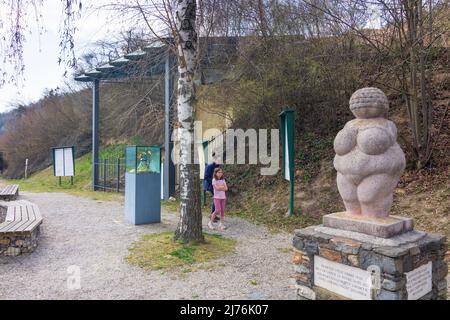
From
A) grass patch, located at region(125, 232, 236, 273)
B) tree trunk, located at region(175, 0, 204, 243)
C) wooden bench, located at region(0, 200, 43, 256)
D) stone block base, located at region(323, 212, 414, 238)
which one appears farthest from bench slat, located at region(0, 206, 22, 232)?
stone block base, located at region(323, 212, 414, 238)

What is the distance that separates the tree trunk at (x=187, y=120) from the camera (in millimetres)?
5977

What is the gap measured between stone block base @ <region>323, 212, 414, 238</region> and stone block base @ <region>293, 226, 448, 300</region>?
6 centimetres

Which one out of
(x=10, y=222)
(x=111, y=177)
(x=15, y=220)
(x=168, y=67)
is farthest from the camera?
(x=111, y=177)

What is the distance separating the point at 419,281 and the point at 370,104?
175cm

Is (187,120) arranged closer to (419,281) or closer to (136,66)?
(419,281)

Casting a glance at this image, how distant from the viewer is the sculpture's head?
3.73 meters

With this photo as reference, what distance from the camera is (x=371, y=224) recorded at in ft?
11.7

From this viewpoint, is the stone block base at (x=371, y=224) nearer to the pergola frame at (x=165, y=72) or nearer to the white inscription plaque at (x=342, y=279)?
the white inscription plaque at (x=342, y=279)

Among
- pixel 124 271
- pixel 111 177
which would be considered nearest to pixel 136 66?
pixel 124 271

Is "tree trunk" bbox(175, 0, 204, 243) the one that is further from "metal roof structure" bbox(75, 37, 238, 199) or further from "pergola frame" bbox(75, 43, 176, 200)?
"pergola frame" bbox(75, 43, 176, 200)

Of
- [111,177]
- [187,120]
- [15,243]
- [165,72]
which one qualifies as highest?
[165,72]

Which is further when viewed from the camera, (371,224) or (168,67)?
(168,67)

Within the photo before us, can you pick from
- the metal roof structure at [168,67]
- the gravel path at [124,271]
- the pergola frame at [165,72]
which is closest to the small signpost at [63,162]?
the metal roof structure at [168,67]
